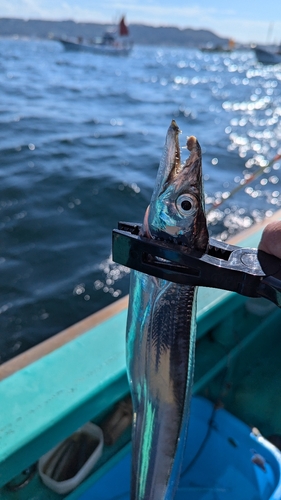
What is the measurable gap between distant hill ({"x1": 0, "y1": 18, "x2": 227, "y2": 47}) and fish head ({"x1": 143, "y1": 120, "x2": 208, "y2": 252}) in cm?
18906

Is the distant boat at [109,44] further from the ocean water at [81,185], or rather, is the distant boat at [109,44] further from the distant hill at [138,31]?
the distant hill at [138,31]

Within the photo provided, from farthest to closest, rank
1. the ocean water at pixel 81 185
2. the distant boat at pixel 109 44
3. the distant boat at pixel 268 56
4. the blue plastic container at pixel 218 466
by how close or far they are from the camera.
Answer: the distant boat at pixel 268 56
the distant boat at pixel 109 44
the ocean water at pixel 81 185
the blue plastic container at pixel 218 466

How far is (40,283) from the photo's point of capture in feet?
16.3

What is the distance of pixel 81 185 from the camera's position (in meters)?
7.62

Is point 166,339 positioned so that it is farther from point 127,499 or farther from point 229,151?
point 229,151

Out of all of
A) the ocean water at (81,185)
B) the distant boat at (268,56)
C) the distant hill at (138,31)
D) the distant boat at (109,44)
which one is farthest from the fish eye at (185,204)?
the distant hill at (138,31)

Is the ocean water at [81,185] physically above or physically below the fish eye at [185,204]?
below

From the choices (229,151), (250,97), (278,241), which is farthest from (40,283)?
(250,97)

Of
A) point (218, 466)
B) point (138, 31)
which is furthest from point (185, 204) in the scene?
point (138, 31)

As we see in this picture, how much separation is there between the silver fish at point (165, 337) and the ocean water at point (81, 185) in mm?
2975

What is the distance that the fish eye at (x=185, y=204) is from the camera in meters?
1.13

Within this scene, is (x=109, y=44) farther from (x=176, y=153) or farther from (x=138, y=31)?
(x=138, y=31)

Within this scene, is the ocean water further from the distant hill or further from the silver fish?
the distant hill

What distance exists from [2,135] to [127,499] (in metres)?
9.36
